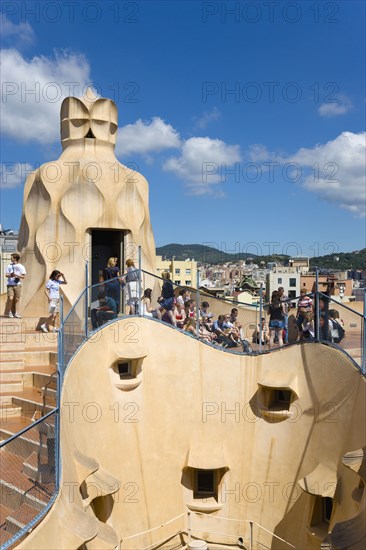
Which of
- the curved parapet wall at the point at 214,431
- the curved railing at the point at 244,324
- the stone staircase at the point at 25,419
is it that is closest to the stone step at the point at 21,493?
the stone staircase at the point at 25,419

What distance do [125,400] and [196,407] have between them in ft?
5.36

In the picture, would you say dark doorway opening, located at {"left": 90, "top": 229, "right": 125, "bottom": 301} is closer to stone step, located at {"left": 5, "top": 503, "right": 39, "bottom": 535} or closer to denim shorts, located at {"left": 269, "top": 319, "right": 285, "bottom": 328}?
denim shorts, located at {"left": 269, "top": 319, "right": 285, "bottom": 328}

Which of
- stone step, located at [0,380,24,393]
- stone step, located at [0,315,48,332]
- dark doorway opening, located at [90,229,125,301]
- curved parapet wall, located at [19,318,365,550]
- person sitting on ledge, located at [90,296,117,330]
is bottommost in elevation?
curved parapet wall, located at [19,318,365,550]

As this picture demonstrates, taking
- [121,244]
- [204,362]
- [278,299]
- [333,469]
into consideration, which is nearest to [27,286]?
[121,244]

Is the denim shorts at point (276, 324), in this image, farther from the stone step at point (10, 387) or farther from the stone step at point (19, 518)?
the stone step at point (19, 518)

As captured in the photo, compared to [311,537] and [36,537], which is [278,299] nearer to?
[311,537]

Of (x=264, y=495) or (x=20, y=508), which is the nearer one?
(x=20, y=508)

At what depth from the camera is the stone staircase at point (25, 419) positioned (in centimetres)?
527

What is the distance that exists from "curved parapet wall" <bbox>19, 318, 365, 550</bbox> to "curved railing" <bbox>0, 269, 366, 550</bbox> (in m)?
0.24

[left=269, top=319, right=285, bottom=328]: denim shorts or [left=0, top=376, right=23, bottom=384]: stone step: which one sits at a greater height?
[left=269, top=319, right=285, bottom=328]: denim shorts

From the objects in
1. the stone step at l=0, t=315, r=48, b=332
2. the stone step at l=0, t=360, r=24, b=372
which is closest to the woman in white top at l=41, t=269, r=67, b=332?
the stone step at l=0, t=315, r=48, b=332

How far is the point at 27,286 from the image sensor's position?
512 inches

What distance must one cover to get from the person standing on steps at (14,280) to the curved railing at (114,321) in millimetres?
2528

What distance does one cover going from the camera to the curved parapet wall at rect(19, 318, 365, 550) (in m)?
8.66
